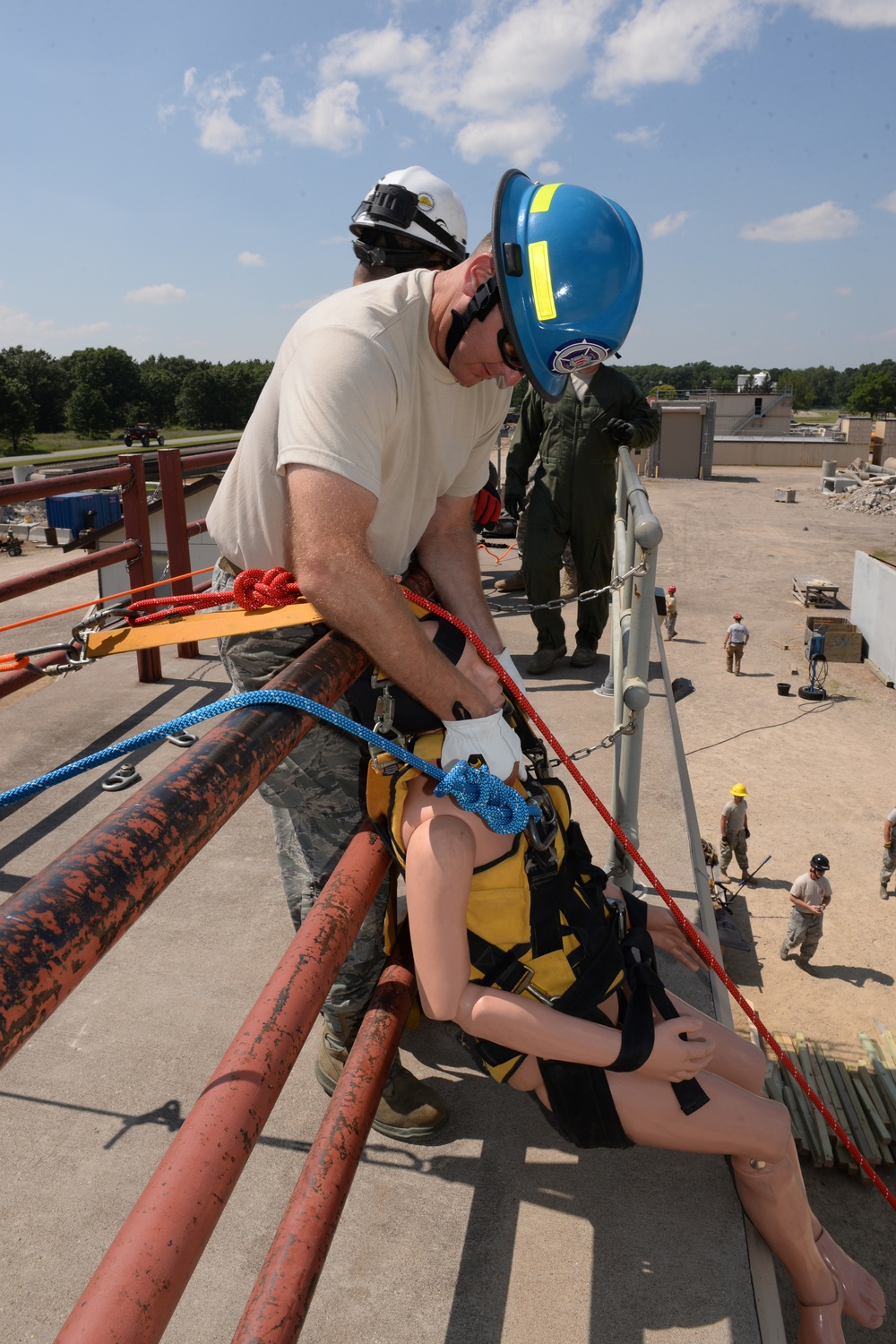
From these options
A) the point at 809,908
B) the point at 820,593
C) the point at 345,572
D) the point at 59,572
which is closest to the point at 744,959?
the point at 809,908

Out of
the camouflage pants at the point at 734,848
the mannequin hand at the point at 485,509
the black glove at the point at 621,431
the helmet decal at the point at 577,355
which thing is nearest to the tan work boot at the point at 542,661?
the mannequin hand at the point at 485,509

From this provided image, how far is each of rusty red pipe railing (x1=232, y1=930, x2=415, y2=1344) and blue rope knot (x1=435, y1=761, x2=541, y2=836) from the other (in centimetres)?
46

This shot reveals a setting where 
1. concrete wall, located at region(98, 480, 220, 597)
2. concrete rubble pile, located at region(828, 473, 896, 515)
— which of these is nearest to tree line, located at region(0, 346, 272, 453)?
concrete rubble pile, located at region(828, 473, 896, 515)

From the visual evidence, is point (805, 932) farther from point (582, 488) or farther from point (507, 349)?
point (507, 349)

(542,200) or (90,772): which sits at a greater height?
(542,200)

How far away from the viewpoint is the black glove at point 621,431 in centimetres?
596

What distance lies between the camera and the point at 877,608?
837 inches

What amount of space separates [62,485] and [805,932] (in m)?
9.02

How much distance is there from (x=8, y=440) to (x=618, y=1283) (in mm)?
67758

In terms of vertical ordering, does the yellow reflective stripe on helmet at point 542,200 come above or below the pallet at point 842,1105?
above

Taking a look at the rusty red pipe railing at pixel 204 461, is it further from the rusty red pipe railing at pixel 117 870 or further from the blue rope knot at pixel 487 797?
the rusty red pipe railing at pixel 117 870

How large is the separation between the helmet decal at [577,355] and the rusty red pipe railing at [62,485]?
225 cm

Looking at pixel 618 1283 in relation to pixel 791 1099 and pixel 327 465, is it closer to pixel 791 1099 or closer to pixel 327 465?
pixel 327 465

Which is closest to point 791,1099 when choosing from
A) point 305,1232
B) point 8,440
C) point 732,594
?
point 305,1232
